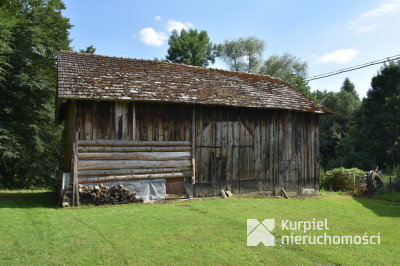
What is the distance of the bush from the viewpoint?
19.2m

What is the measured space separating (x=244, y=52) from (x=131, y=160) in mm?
33970

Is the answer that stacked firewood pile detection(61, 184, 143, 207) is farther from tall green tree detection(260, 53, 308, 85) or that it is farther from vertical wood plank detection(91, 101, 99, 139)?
tall green tree detection(260, 53, 308, 85)

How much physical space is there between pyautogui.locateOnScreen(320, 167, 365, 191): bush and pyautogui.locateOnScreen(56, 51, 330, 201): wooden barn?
3.65m

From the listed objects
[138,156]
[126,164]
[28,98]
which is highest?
[28,98]

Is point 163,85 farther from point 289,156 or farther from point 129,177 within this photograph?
point 289,156

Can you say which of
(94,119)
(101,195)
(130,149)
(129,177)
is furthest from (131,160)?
(94,119)

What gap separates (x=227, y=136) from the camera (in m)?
14.5

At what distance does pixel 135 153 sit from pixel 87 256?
22.2 feet

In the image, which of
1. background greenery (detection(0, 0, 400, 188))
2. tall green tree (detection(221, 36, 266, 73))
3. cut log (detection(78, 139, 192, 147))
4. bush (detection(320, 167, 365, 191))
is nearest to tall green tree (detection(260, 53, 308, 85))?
tall green tree (detection(221, 36, 266, 73))

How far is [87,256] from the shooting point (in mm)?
6020

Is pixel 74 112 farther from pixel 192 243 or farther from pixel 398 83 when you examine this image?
pixel 398 83

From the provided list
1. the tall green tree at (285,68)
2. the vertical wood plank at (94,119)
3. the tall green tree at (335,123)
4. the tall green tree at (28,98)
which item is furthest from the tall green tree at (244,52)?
the vertical wood plank at (94,119)

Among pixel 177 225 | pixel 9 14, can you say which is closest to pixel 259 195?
pixel 177 225

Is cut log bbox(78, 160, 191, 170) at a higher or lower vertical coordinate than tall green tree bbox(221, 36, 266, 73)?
lower
